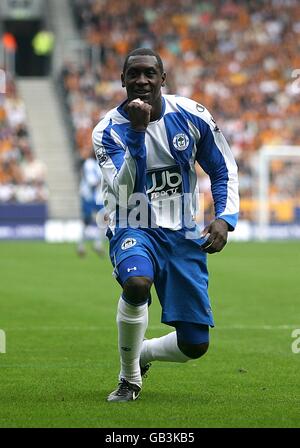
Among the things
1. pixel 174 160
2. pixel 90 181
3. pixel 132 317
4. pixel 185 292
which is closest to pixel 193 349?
pixel 185 292

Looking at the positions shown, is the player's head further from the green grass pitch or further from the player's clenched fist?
the green grass pitch

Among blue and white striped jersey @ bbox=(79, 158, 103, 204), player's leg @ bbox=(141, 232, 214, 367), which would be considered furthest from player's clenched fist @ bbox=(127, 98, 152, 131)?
blue and white striped jersey @ bbox=(79, 158, 103, 204)

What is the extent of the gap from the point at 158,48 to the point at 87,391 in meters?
29.4

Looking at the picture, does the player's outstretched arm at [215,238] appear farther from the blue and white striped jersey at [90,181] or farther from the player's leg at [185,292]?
the blue and white striped jersey at [90,181]

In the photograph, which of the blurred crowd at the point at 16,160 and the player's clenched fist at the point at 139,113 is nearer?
the player's clenched fist at the point at 139,113

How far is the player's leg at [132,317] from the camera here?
677 centimetres

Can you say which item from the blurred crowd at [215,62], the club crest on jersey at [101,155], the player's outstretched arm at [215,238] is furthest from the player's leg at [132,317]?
the blurred crowd at [215,62]

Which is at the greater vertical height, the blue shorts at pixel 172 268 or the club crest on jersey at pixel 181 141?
the club crest on jersey at pixel 181 141

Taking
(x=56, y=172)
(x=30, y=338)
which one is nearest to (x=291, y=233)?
(x=56, y=172)

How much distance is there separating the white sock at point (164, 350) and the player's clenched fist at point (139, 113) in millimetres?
1670

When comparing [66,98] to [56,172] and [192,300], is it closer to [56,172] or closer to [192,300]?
[56,172]

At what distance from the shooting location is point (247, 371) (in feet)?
28.5

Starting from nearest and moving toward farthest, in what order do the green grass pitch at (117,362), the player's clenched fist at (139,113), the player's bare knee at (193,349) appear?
the player's clenched fist at (139,113)
the green grass pitch at (117,362)
the player's bare knee at (193,349)
